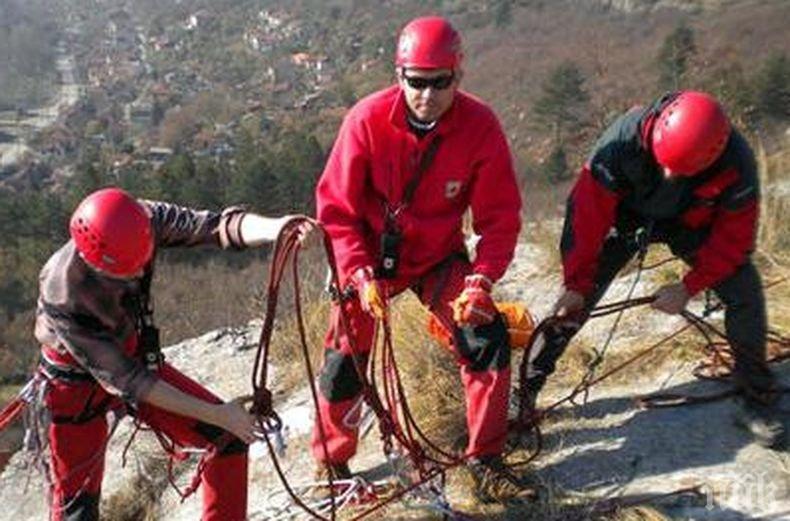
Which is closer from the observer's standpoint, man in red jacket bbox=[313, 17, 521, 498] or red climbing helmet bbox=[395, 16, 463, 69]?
red climbing helmet bbox=[395, 16, 463, 69]

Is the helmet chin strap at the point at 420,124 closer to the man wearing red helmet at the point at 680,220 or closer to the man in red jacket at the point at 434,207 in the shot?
the man in red jacket at the point at 434,207

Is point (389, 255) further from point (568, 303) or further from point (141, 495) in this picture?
point (141, 495)

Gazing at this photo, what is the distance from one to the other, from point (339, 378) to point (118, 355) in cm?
103

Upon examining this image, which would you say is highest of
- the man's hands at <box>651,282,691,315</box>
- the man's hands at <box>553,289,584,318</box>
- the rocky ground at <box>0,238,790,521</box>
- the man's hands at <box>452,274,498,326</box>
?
the man's hands at <box>452,274,498,326</box>

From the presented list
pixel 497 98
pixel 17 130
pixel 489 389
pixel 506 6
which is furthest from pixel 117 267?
pixel 17 130

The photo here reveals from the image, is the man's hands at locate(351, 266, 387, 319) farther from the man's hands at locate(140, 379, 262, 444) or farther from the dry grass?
the dry grass

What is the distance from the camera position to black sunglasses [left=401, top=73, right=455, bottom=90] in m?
3.43

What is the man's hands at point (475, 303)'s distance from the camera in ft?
11.2

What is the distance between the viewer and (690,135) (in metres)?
3.28

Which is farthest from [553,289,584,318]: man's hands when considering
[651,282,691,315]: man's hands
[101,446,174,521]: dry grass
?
[101,446,174,521]: dry grass

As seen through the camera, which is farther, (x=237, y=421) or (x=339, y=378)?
(x=339, y=378)

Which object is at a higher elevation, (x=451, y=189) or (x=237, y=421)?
(x=451, y=189)

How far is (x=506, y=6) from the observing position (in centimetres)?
9356

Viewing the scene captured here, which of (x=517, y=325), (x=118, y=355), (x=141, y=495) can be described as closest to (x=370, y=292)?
(x=118, y=355)
